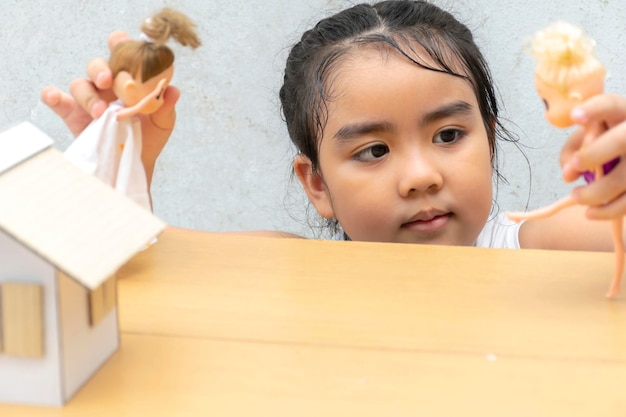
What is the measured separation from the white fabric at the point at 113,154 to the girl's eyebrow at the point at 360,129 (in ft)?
1.33

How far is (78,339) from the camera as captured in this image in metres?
0.43

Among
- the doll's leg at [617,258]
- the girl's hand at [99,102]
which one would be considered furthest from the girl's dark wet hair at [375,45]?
the doll's leg at [617,258]

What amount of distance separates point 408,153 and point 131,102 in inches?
16.9

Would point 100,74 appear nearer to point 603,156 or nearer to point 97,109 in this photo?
point 97,109

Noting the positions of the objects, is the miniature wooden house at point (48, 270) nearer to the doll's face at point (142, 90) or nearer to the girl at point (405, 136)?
the doll's face at point (142, 90)

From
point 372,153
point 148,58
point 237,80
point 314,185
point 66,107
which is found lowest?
point 237,80

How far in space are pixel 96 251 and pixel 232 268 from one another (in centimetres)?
24

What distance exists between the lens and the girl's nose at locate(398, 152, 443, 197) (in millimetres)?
1001

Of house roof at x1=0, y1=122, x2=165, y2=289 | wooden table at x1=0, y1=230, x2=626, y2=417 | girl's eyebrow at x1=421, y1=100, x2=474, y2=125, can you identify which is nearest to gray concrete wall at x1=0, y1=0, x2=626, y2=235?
girl's eyebrow at x1=421, y1=100, x2=474, y2=125

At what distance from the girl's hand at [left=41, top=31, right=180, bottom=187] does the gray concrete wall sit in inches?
38.0

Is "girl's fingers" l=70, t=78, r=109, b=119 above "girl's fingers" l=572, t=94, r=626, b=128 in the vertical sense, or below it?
below

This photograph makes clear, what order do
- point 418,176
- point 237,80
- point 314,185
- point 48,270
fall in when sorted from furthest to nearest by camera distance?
point 237,80 < point 314,185 < point 418,176 < point 48,270

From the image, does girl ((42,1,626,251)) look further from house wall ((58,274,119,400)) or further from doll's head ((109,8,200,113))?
house wall ((58,274,119,400))

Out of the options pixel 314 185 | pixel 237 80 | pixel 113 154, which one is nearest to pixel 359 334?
pixel 113 154
